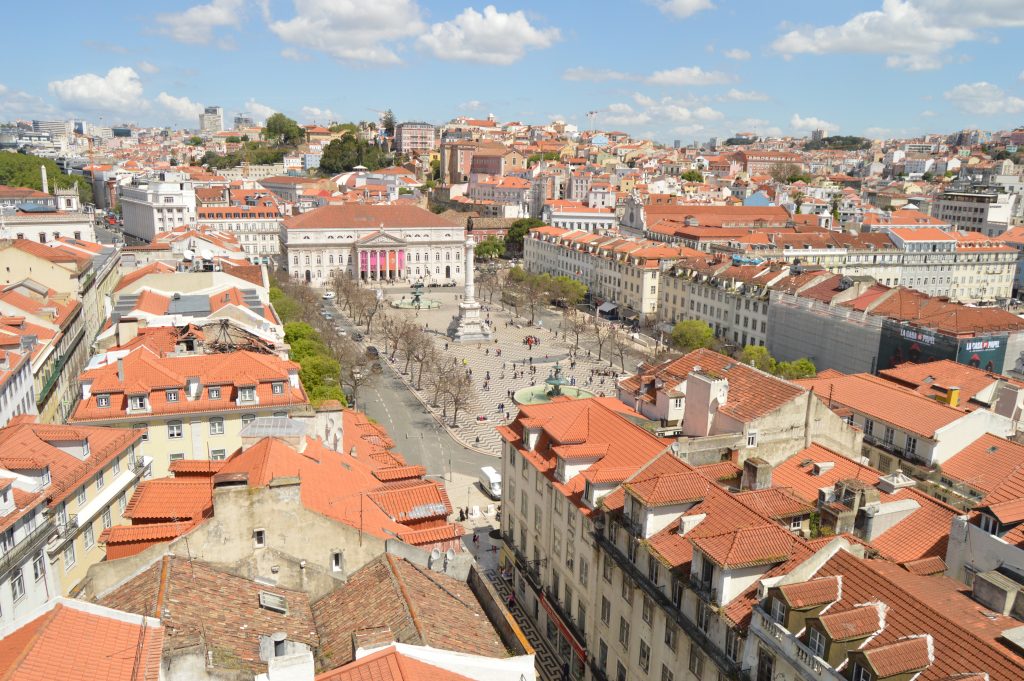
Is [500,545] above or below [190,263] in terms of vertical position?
below

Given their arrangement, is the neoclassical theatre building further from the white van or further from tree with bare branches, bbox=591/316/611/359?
the white van

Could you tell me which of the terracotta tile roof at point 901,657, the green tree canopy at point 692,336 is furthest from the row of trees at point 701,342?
the terracotta tile roof at point 901,657

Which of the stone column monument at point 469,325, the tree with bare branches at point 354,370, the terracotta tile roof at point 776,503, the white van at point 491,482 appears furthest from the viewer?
the stone column monument at point 469,325

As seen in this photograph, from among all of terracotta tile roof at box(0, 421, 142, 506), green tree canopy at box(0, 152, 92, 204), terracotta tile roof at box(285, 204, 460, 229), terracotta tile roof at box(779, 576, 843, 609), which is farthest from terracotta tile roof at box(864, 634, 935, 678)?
green tree canopy at box(0, 152, 92, 204)

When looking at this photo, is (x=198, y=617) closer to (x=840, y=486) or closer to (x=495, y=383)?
(x=840, y=486)

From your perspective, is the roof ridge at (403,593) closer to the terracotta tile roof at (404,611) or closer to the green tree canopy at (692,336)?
the terracotta tile roof at (404,611)

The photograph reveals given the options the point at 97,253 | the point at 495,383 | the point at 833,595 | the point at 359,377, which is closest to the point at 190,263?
the point at 97,253
